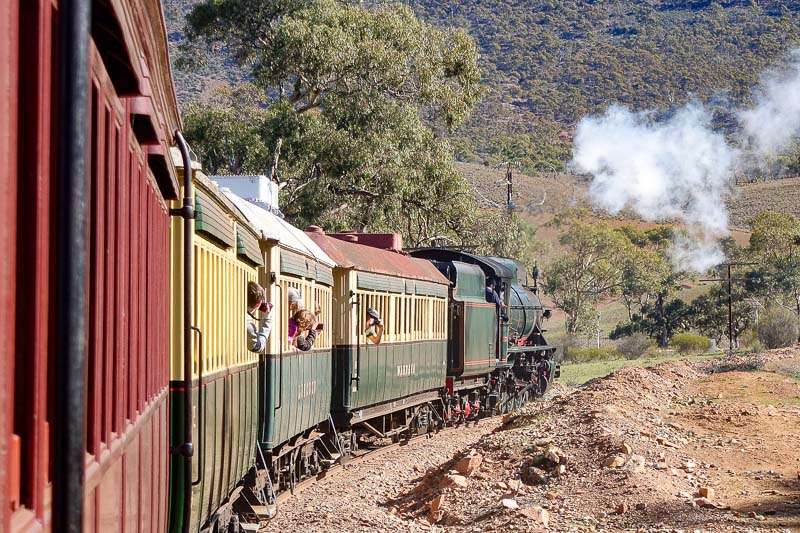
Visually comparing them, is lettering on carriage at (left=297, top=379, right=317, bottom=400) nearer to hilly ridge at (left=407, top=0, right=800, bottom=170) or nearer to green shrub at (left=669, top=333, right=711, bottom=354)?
green shrub at (left=669, top=333, right=711, bottom=354)

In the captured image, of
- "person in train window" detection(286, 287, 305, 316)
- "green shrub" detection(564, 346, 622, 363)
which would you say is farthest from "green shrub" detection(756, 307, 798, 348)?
"person in train window" detection(286, 287, 305, 316)

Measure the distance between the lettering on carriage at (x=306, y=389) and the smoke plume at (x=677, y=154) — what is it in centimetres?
9089

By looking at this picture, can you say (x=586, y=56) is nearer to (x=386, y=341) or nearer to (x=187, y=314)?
(x=386, y=341)

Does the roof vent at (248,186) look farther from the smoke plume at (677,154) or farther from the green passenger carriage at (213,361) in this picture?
the smoke plume at (677,154)

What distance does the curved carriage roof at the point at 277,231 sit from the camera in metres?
11.3

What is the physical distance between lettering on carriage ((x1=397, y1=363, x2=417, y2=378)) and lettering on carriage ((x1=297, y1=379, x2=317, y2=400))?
16.7 feet

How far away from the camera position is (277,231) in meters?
12.7

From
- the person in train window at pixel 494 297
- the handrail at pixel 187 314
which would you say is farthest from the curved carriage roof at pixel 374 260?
the handrail at pixel 187 314

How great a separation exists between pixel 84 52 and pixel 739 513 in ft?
36.2

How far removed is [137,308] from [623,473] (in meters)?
10.4

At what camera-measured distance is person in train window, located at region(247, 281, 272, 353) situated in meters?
10.3

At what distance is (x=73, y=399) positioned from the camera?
2.21m

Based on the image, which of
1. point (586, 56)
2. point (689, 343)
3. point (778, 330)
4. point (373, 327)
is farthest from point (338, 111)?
point (586, 56)

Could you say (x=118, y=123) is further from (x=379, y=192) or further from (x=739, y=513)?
(x=379, y=192)
